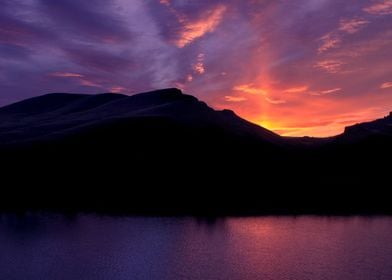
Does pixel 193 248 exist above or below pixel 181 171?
below

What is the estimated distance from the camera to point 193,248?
236ft

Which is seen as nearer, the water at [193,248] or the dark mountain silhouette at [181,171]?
the water at [193,248]

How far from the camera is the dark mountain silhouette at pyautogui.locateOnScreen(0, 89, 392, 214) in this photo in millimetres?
126188

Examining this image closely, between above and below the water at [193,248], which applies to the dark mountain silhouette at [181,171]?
above

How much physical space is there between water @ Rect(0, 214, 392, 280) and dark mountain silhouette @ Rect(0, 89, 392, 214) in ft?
58.9

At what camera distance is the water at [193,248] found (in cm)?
5747

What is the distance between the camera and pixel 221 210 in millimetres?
114812

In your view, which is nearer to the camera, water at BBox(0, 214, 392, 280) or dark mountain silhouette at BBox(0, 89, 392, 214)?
water at BBox(0, 214, 392, 280)

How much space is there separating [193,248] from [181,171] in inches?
3464

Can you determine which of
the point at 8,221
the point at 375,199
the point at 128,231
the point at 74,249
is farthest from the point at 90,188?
the point at 375,199

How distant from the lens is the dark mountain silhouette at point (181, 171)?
126188mm

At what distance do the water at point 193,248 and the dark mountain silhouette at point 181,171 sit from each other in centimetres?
1796

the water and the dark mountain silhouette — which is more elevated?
the dark mountain silhouette

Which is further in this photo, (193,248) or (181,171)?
(181,171)
